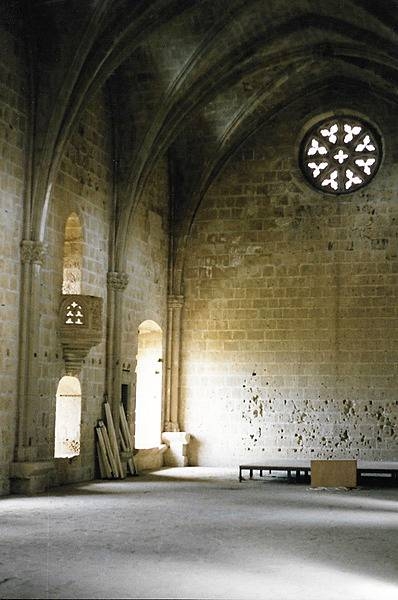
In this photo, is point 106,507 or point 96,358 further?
point 96,358

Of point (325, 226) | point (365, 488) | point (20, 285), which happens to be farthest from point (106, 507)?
point (325, 226)

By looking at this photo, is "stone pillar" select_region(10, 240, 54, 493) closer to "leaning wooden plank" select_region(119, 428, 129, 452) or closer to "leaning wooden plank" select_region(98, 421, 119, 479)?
"leaning wooden plank" select_region(98, 421, 119, 479)

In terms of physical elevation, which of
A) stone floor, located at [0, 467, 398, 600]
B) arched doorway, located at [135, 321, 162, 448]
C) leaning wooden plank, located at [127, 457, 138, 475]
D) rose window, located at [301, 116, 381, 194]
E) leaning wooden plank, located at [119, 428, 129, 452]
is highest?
rose window, located at [301, 116, 381, 194]

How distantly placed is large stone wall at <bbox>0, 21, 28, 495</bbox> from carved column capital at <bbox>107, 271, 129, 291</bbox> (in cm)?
299

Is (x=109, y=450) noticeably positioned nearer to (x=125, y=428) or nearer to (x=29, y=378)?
(x=125, y=428)

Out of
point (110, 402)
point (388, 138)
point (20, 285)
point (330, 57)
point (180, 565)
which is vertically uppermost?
point (330, 57)

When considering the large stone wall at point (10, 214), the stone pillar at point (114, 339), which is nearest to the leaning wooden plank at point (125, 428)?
the stone pillar at point (114, 339)

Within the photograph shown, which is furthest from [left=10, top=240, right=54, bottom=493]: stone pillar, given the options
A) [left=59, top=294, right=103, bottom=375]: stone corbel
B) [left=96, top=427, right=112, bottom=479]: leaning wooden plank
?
[left=96, top=427, right=112, bottom=479]: leaning wooden plank

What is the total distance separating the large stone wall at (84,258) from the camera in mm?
13133

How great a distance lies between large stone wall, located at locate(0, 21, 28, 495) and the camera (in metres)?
12.0

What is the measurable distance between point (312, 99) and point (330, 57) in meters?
1.62

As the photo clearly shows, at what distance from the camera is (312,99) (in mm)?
17641

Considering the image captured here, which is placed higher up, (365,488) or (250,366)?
(250,366)

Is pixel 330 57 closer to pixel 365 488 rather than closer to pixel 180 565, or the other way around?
pixel 365 488
